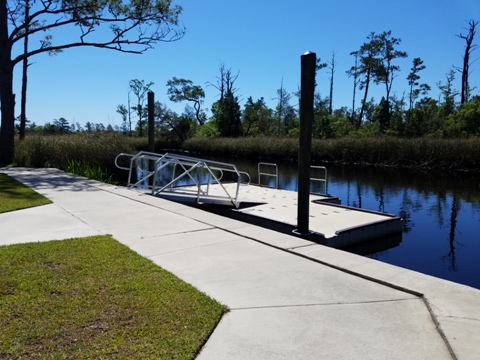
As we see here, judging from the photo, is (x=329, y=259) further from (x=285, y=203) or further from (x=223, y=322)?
(x=285, y=203)

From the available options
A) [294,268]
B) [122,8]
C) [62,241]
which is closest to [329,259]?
[294,268]

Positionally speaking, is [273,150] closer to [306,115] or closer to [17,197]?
[17,197]

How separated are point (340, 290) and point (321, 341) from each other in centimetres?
103

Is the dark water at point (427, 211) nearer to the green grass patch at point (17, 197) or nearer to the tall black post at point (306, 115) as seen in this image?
the tall black post at point (306, 115)

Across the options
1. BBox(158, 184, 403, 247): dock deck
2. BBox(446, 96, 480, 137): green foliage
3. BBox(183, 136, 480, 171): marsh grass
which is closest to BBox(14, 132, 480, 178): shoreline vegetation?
BBox(183, 136, 480, 171): marsh grass

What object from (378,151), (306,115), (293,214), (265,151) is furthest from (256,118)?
(306,115)

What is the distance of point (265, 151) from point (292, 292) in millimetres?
33513

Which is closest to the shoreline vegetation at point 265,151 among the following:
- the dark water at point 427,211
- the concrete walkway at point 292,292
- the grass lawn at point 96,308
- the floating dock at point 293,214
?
the dark water at point 427,211

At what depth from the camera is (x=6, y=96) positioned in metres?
18.6

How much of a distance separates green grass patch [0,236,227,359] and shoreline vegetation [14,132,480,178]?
10701mm

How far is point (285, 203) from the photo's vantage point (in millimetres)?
11312

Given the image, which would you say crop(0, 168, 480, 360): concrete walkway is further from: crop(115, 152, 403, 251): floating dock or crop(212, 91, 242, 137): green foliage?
crop(212, 91, 242, 137): green foliage

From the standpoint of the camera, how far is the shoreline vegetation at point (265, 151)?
17547 millimetres

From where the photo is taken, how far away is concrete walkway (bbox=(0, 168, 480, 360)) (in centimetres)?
272
